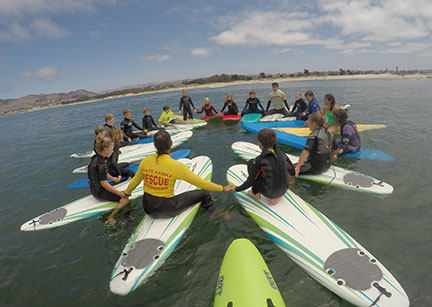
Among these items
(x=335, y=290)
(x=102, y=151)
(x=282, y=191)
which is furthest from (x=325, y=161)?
(x=102, y=151)

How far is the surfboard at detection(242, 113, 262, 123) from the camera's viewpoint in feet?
39.1

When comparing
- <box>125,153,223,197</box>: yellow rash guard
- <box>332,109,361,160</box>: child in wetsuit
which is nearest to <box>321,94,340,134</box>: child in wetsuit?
<box>332,109,361,160</box>: child in wetsuit

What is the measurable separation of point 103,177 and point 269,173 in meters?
3.44

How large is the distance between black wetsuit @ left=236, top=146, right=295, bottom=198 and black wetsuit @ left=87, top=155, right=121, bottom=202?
283 centimetres

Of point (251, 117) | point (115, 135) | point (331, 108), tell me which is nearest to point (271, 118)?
point (251, 117)

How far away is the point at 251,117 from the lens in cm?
1236

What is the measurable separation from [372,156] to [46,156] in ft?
49.5

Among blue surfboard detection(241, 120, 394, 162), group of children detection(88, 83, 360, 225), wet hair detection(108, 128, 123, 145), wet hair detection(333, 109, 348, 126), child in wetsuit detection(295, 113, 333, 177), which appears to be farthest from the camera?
blue surfboard detection(241, 120, 394, 162)

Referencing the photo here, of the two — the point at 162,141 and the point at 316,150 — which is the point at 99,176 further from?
the point at 316,150

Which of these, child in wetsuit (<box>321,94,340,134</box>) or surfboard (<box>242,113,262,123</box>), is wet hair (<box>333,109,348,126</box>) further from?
surfboard (<box>242,113,262,123</box>)

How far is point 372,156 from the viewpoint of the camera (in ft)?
22.2

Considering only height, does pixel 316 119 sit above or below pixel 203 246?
above

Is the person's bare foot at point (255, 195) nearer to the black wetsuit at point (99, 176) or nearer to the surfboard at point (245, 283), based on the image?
the surfboard at point (245, 283)

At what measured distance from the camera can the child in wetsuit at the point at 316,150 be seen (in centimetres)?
489
